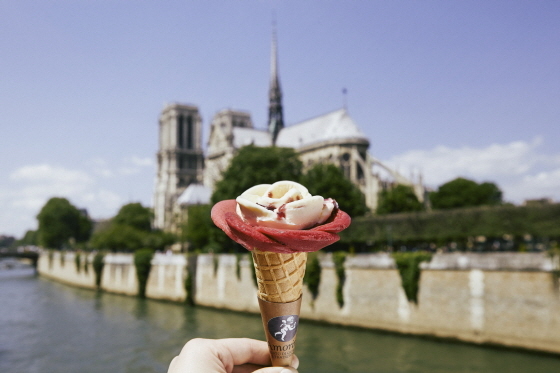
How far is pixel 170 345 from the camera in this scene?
19.7m

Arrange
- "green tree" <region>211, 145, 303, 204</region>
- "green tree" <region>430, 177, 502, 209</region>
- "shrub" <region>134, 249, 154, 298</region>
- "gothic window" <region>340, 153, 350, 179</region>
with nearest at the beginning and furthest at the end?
"shrub" <region>134, 249, 154, 298</region>, "green tree" <region>211, 145, 303, 204</region>, "green tree" <region>430, 177, 502, 209</region>, "gothic window" <region>340, 153, 350, 179</region>

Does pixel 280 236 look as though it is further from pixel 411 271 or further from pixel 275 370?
pixel 411 271

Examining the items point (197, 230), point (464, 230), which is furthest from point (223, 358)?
point (197, 230)

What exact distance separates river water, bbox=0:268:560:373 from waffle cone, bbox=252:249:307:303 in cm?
1355

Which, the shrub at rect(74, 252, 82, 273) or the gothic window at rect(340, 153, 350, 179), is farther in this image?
the gothic window at rect(340, 153, 350, 179)

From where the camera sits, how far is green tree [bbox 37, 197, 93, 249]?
236 ft

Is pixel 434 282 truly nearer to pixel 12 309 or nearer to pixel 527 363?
pixel 527 363

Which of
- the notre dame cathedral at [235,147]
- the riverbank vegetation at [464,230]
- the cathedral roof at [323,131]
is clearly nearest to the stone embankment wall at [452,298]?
the riverbank vegetation at [464,230]

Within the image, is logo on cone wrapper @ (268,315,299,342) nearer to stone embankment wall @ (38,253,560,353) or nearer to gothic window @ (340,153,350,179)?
stone embankment wall @ (38,253,560,353)

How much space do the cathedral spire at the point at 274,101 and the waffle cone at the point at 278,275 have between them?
78043 mm

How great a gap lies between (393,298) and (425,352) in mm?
3506

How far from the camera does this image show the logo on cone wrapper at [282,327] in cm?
290

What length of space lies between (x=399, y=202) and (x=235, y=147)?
1395 inches

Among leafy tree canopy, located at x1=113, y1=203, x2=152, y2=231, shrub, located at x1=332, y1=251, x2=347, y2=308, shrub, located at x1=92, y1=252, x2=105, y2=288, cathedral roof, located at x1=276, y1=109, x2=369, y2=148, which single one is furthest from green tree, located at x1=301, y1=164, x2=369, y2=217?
leafy tree canopy, located at x1=113, y1=203, x2=152, y2=231
